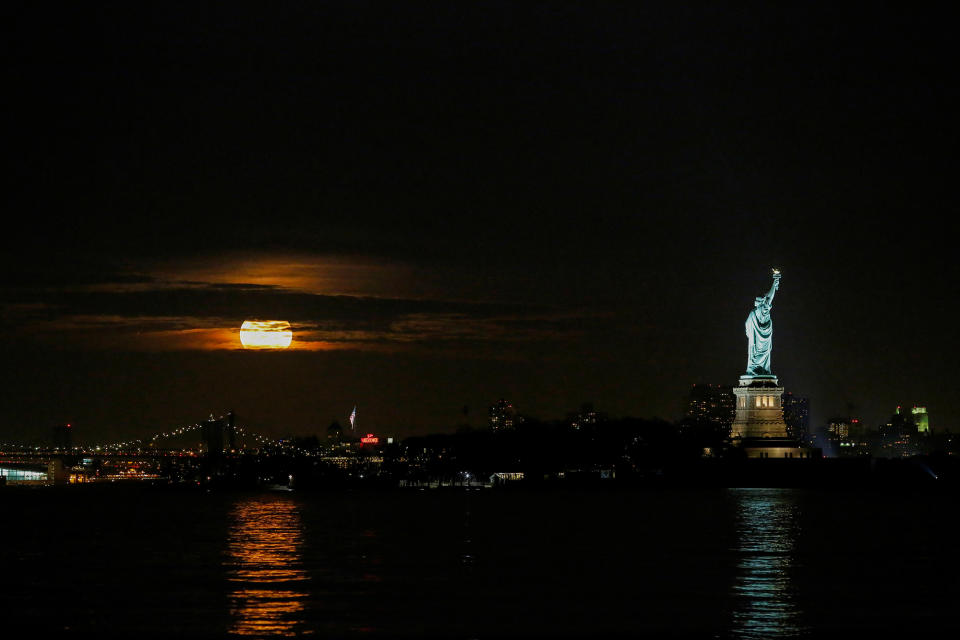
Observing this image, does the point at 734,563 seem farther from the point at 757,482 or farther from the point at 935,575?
the point at 757,482

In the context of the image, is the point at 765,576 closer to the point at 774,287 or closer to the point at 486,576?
the point at 486,576

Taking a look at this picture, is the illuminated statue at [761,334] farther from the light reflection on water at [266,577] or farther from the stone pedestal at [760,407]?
the light reflection on water at [266,577]

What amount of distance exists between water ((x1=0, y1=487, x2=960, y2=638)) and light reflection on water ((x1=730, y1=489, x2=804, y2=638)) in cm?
11

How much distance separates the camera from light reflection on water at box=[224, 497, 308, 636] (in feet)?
120

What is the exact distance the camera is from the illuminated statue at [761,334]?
442 feet

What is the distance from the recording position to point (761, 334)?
13512 cm

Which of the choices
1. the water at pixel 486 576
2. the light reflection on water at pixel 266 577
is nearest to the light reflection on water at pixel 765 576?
the water at pixel 486 576

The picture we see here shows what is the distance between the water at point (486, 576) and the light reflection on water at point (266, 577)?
9 cm

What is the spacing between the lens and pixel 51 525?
9112 cm

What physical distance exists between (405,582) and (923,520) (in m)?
50.5

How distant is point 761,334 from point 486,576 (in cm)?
8979

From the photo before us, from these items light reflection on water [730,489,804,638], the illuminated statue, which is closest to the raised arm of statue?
the illuminated statue

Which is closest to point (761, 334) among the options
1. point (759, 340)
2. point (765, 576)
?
point (759, 340)

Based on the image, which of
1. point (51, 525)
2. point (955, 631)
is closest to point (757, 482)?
point (51, 525)
